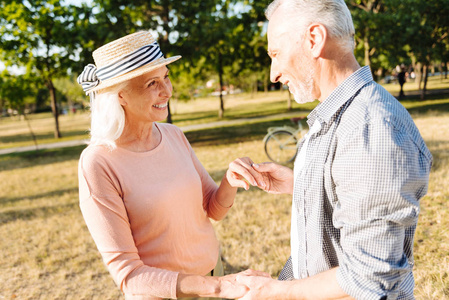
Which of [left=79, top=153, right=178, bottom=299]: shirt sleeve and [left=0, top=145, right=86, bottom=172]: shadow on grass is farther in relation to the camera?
[left=0, top=145, right=86, bottom=172]: shadow on grass

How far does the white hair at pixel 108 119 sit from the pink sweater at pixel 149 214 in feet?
0.21

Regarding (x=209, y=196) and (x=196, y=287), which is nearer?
(x=196, y=287)

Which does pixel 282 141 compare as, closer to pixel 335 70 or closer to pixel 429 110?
pixel 335 70

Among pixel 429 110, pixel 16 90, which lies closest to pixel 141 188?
pixel 429 110

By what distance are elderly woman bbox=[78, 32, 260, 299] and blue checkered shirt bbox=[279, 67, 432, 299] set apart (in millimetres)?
571

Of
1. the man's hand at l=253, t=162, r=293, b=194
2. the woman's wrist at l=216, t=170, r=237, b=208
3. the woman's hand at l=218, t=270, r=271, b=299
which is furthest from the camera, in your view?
the woman's wrist at l=216, t=170, r=237, b=208

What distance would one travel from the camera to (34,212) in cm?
750

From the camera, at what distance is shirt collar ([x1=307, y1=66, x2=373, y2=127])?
1.44m

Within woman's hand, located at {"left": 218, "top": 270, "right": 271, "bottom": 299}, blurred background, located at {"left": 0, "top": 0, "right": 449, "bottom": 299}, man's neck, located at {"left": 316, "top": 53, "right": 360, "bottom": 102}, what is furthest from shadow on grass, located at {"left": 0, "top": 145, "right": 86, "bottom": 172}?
man's neck, located at {"left": 316, "top": 53, "right": 360, "bottom": 102}

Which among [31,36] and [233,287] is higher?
[31,36]

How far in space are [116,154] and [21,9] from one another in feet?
65.7

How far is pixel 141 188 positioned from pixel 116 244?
0.35m

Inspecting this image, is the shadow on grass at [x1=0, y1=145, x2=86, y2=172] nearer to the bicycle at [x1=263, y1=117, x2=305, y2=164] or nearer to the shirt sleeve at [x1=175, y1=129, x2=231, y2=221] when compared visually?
the bicycle at [x1=263, y1=117, x2=305, y2=164]

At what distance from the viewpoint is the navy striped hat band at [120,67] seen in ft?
6.40
